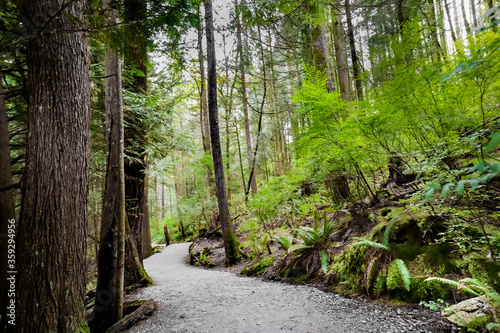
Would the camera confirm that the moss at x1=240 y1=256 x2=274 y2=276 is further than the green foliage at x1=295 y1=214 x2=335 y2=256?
Yes

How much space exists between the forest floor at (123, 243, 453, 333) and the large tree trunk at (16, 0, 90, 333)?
61.6 inches

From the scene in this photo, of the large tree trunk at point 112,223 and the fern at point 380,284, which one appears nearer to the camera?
the fern at point 380,284

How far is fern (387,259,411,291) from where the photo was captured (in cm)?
319

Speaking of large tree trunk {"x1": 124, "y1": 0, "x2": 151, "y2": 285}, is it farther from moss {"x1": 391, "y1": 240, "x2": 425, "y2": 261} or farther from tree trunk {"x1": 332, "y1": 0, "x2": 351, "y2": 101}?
tree trunk {"x1": 332, "y1": 0, "x2": 351, "y2": 101}

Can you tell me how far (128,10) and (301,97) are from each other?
3.17m

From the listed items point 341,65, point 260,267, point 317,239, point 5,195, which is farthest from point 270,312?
point 341,65

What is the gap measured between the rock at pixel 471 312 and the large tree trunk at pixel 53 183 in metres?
4.35

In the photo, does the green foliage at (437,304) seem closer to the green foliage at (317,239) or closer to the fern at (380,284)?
the fern at (380,284)

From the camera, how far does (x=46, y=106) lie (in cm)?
267

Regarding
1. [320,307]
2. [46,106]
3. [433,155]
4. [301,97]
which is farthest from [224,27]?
[320,307]

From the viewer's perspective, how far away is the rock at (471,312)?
2268mm

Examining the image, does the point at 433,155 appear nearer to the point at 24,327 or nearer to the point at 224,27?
the point at 24,327

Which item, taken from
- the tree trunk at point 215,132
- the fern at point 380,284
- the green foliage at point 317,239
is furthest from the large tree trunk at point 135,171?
the fern at point 380,284

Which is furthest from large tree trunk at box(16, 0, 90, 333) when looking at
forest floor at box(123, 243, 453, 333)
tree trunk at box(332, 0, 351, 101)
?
tree trunk at box(332, 0, 351, 101)
